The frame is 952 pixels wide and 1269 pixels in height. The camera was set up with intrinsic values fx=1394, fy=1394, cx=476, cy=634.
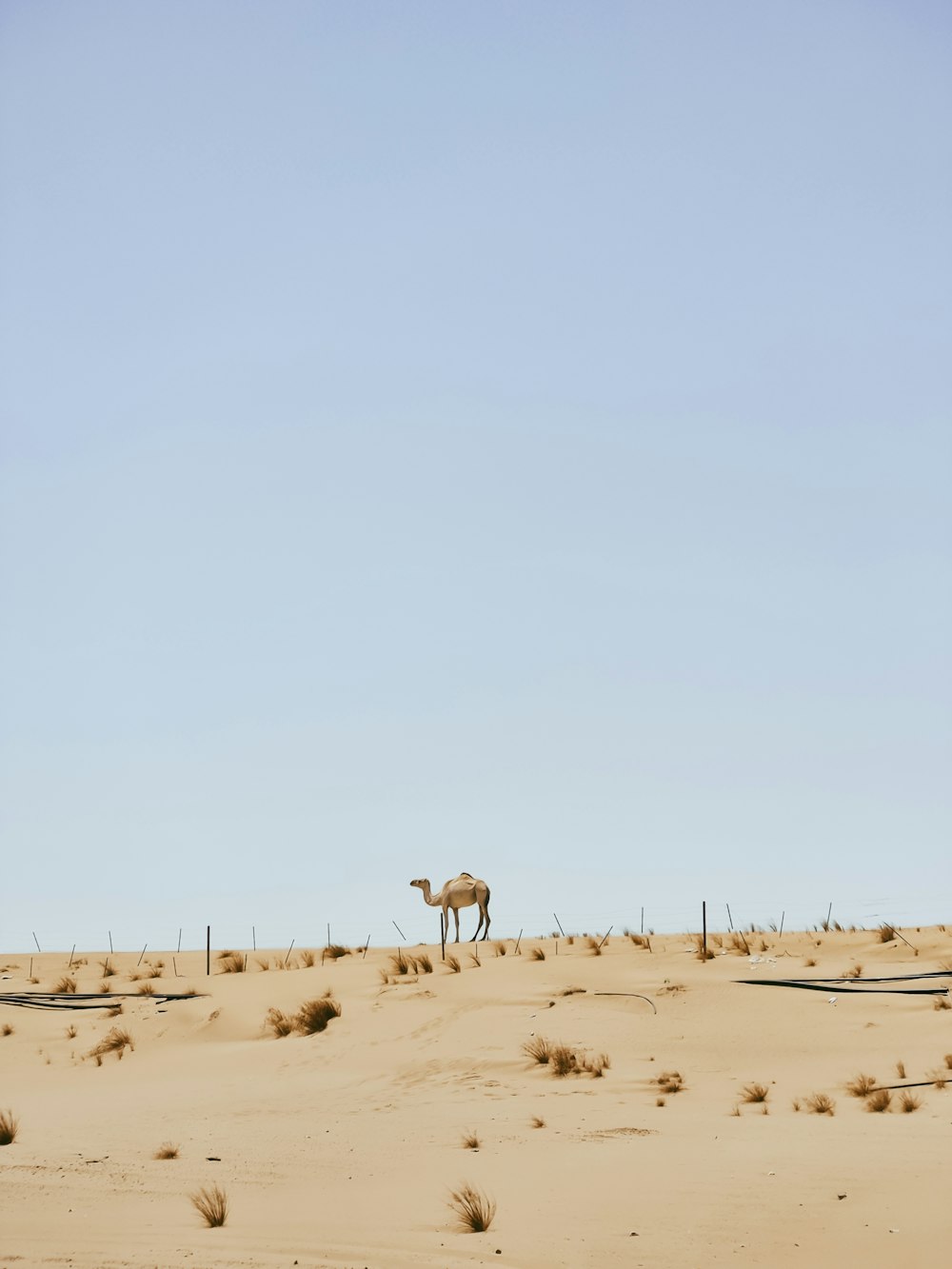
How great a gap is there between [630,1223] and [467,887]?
2540 centimetres

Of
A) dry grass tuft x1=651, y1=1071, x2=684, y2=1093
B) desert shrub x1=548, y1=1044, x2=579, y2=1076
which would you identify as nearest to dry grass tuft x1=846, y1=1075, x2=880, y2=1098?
dry grass tuft x1=651, y1=1071, x2=684, y2=1093

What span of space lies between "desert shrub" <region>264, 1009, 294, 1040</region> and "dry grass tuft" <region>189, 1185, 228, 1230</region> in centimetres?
1172

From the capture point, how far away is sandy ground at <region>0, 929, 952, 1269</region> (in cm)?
1076

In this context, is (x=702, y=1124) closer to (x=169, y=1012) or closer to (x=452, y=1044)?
(x=452, y=1044)

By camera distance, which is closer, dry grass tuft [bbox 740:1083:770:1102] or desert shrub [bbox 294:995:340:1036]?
dry grass tuft [bbox 740:1083:770:1102]

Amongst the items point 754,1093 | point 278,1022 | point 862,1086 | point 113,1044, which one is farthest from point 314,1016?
point 862,1086

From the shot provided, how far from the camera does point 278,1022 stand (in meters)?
23.3

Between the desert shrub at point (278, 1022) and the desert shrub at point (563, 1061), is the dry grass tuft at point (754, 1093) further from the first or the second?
the desert shrub at point (278, 1022)

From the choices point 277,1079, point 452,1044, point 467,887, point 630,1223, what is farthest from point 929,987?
point 467,887

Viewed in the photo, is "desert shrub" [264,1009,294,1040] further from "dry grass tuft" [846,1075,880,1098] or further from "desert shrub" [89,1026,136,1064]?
"dry grass tuft" [846,1075,880,1098]

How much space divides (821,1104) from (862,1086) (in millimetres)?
989

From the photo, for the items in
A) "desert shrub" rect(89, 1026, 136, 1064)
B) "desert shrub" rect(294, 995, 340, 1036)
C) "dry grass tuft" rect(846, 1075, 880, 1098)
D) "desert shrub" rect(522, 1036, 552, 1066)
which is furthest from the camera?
"desert shrub" rect(89, 1026, 136, 1064)

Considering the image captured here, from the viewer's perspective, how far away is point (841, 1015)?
20453mm

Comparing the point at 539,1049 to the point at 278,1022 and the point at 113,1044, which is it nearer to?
the point at 278,1022
